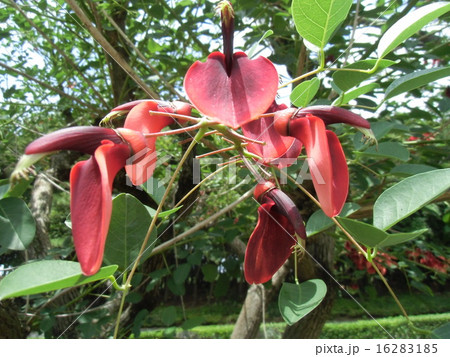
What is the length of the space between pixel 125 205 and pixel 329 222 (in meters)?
0.26

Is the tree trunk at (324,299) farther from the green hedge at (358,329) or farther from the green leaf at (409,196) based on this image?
the green hedge at (358,329)

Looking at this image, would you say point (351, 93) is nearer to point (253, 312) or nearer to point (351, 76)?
point (351, 76)

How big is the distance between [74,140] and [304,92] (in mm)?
305

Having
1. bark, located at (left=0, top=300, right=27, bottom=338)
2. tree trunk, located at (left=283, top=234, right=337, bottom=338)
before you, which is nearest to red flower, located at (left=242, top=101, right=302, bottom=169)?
bark, located at (left=0, top=300, right=27, bottom=338)

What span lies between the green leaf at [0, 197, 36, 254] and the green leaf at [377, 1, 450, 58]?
1.60 feet

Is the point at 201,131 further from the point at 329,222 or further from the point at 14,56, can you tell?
the point at 14,56

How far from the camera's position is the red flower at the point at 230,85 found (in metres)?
0.30

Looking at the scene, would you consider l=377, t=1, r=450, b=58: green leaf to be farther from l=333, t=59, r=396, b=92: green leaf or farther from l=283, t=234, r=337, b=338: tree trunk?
l=283, t=234, r=337, b=338: tree trunk

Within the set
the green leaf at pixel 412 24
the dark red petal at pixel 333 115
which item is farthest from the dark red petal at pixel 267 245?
the green leaf at pixel 412 24

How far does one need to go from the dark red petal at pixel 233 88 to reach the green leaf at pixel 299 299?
25 cm

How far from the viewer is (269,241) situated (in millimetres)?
417

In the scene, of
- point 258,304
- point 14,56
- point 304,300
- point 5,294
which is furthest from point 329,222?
point 14,56

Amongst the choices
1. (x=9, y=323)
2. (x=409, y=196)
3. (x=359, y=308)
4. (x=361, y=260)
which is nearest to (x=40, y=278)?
(x=409, y=196)
